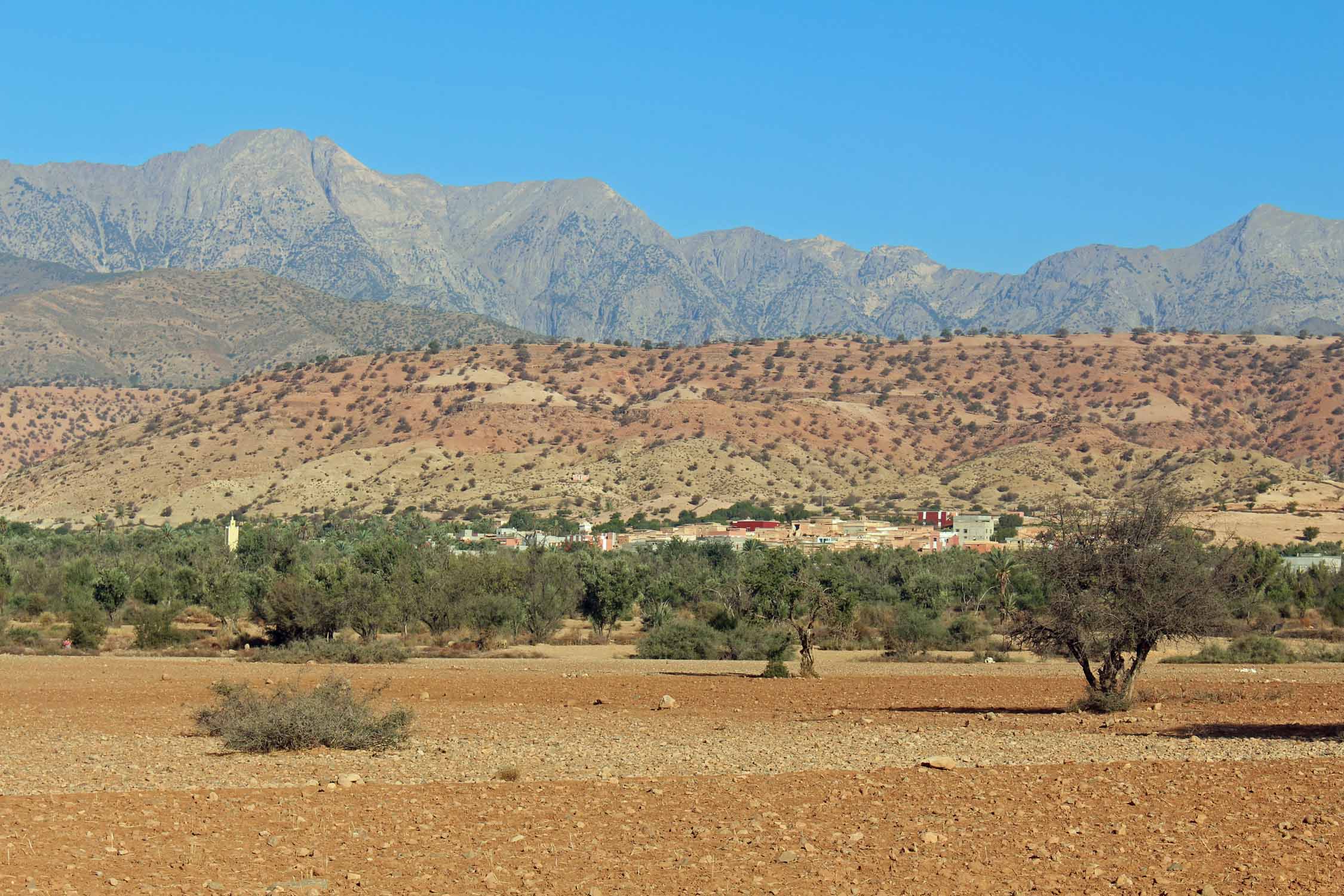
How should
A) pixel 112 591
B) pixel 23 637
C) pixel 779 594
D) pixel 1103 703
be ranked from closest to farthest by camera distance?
pixel 1103 703
pixel 23 637
pixel 779 594
pixel 112 591

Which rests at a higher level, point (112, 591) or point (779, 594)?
point (779, 594)

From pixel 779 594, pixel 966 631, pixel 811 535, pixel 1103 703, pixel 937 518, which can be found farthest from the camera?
pixel 937 518

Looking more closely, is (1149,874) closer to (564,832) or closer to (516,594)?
(564,832)

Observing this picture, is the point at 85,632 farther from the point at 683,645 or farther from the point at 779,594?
the point at 779,594

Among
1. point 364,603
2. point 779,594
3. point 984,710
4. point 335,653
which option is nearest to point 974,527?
point 779,594

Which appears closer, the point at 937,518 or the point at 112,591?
the point at 112,591

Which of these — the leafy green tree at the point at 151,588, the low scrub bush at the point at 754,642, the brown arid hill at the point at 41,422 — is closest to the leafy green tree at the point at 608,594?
the low scrub bush at the point at 754,642
